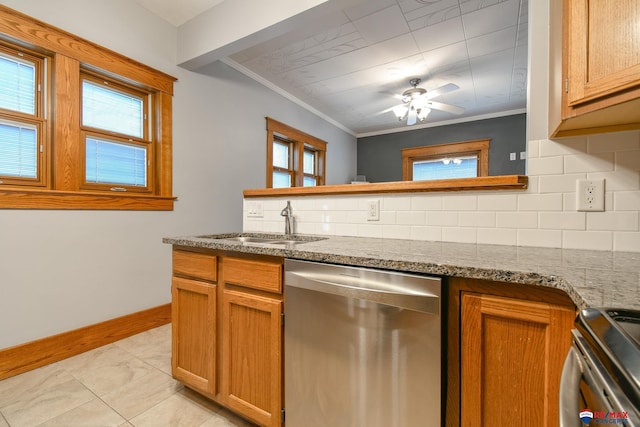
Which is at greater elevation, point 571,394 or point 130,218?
point 130,218

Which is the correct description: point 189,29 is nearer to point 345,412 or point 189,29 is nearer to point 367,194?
point 367,194

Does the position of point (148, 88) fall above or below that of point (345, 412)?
above

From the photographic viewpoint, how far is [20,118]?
190 cm

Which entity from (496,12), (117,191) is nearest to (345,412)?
(117,191)

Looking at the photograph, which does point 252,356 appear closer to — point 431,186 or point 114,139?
point 431,186

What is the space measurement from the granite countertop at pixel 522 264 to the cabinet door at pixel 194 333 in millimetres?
374

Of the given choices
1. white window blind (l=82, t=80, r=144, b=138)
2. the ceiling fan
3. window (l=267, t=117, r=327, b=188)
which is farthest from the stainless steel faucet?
the ceiling fan

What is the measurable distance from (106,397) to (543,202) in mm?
2429

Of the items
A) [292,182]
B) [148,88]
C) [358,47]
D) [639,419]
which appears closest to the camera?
[639,419]

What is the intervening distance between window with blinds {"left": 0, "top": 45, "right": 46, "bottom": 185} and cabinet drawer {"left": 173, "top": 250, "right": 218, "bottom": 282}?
1.35 meters

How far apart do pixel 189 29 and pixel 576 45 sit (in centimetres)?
294

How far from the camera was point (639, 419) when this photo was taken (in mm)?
336

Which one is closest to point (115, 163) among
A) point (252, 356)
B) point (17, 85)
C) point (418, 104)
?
point (17, 85)

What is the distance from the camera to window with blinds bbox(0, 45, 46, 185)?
1859 millimetres
